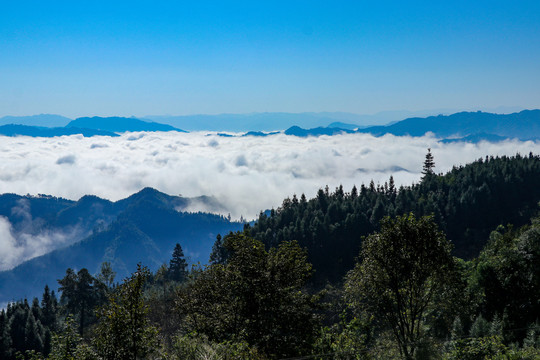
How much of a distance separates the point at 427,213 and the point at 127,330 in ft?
383

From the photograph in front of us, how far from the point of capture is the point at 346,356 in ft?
77.5

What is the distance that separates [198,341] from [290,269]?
8.52m

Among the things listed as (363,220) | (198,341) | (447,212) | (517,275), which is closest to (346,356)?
(198,341)

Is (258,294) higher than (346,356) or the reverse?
higher

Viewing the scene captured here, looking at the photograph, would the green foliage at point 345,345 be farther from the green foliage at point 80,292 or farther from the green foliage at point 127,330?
the green foliage at point 80,292

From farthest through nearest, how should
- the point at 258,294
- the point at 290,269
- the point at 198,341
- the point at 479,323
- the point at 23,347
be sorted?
the point at 23,347 → the point at 479,323 → the point at 290,269 → the point at 258,294 → the point at 198,341

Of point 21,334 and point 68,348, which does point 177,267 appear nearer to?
point 21,334

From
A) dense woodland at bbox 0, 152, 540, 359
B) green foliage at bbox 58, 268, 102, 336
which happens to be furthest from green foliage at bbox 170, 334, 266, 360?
green foliage at bbox 58, 268, 102, 336

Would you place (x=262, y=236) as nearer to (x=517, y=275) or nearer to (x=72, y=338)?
(x=517, y=275)

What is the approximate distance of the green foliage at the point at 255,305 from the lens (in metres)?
24.2

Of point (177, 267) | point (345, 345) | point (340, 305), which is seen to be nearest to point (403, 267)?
point (340, 305)

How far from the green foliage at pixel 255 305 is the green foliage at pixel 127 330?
5501mm

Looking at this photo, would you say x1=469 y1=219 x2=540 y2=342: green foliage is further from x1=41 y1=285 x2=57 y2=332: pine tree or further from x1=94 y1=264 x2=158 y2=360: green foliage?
x1=41 y1=285 x2=57 y2=332: pine tree

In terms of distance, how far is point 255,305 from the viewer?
25.0 meters
